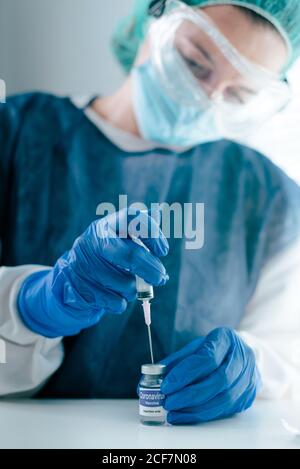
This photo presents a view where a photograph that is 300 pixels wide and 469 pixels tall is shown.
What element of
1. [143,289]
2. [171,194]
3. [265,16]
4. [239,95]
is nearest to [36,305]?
[143,289]

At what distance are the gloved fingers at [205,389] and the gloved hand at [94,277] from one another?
0.20 meters

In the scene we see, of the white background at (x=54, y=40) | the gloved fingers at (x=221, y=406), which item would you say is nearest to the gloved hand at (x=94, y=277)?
the gloved fingers at (x=221, y=406)

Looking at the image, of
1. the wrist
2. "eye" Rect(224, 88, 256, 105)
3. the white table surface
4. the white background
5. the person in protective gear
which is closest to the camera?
the white table surface

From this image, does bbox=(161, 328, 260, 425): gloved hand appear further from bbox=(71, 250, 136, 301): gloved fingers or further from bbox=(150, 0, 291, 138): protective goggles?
bbox=(150, 0, 291, 138): protective goggles

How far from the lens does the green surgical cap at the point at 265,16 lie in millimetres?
1390

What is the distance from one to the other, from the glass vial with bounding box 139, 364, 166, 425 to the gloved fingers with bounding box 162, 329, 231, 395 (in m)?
0.02

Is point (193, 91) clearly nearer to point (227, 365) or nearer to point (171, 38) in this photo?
point (171, 38)

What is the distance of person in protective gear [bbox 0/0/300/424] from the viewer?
1387 millimetres

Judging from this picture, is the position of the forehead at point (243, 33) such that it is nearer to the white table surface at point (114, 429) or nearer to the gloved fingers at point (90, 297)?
the gloved fingers at point (90, 297)

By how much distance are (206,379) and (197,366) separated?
0.04 metres

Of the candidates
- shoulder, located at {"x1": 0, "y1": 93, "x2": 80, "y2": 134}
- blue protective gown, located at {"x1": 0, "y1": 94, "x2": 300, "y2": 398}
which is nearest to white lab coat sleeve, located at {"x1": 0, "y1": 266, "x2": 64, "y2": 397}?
blue protective gown, located at {"x1": 0, "y1": 94, "x2": 300, "y2": 398}

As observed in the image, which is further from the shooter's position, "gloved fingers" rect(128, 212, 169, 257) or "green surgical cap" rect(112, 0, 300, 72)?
"green surgical cap" rect(112, 0, 300, 72)

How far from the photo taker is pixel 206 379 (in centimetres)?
119

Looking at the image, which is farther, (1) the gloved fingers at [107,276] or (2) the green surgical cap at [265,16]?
(2) the green surgical cap at [265,16]
